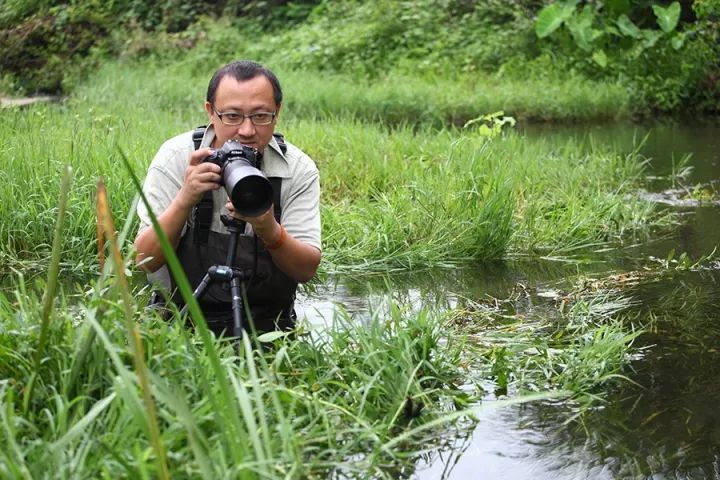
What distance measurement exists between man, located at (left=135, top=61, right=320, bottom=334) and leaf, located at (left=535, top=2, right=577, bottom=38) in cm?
1008

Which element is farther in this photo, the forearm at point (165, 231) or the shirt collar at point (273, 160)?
the shirt collar at point (273, 160)

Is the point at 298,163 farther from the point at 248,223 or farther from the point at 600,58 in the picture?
the point at 600,58

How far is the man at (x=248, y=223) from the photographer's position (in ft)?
10.7

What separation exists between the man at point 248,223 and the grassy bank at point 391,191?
156 centimetres

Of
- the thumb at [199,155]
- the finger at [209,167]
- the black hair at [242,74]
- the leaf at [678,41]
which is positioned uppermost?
the black hair at [242,74]

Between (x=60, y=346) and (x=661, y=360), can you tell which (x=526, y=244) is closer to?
(x=661, y=360)

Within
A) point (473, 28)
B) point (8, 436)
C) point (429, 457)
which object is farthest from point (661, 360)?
point (473, 28)

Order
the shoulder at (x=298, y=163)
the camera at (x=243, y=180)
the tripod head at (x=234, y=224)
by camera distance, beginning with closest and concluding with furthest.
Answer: the camera at (x=243, y=180)
the tripod head at (x=234, y=224)
the shoulder at (x=298, y=163)

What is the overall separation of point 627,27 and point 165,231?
10714 millimetres

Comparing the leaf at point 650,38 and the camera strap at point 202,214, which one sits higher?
the camera strap at point 202,214

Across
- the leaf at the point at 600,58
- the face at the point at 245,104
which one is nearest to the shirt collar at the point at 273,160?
the face at the point at 245,104

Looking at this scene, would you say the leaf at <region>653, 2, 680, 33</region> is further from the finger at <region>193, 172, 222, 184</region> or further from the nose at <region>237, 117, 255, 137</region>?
the finger at <region>193, 172, 222, 184</region>

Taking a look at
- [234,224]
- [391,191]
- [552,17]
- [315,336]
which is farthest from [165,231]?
[552,17]

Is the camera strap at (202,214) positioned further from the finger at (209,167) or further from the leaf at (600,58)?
the leaf at (600,58)
